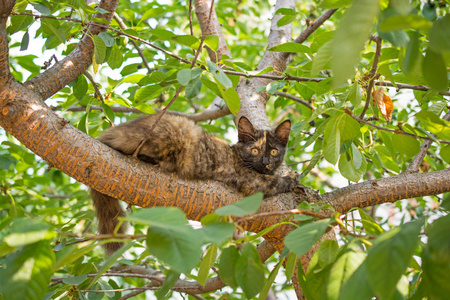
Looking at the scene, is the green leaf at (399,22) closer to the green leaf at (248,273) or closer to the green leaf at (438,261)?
the green leaf at (438,261)

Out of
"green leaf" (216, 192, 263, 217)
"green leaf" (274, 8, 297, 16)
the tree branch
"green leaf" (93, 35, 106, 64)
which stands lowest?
the tree branch

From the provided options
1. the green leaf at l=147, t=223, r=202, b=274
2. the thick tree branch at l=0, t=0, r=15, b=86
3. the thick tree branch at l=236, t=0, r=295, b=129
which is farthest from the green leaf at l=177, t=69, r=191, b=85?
the thick tree branch at l=236, t=0, r=295, b=129

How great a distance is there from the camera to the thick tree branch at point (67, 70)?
2023mm

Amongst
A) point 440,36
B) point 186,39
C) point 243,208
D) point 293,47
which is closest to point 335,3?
point 440,36

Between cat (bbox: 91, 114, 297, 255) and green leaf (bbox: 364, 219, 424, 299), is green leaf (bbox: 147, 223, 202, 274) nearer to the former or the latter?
green leaf (bbox: 364, 219, 424, 299)

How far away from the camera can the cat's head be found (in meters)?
3.10

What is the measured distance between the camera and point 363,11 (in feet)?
2.39

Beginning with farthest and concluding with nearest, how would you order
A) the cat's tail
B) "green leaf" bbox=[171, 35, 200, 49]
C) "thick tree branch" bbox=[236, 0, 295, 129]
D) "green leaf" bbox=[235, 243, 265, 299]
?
"thick tree branch" bbox=[236, 0, 295, 129], the cat's tail, "green leaf" bbox=[171, 35, 200, 49], "green leaf" bbox=[235, 243, 265, 299]

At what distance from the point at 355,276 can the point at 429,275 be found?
0.16 meters

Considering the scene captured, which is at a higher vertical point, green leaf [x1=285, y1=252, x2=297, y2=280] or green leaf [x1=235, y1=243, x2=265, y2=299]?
green leaf [x1=235, y1=243, x2=265, y2=299]

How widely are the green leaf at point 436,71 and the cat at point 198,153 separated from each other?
4.59 ft

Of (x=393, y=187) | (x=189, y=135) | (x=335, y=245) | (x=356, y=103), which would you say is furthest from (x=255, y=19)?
(x=335, y=245)

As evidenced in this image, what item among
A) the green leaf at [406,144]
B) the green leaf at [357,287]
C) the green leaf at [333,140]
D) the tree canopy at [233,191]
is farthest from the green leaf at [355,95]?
the green leaf at [357,287]

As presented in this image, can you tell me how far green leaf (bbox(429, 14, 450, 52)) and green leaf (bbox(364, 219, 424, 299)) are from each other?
0.41 m
